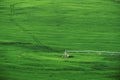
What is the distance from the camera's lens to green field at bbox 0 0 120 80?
736 millimetres

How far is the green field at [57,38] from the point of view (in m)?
0.74

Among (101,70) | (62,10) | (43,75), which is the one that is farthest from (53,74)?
(62,10)

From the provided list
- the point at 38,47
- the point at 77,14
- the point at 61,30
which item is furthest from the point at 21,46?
the point at 77,14

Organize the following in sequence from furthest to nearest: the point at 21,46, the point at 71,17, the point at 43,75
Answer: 1. the point at 71,17
2. the point at 21,46
3. the point at 43,75

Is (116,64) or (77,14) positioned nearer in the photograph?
(116,64)

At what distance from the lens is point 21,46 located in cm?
84

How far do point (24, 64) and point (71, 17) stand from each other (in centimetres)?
30

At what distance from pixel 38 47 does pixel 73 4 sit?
264mm

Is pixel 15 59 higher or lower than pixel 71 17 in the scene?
lower

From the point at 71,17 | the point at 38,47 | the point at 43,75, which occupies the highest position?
the point at 71,17

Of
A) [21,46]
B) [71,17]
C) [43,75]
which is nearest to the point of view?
[43,75]

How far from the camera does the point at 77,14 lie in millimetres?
992

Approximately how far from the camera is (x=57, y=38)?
89 centimetres

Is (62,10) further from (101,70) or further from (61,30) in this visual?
(101,70)
